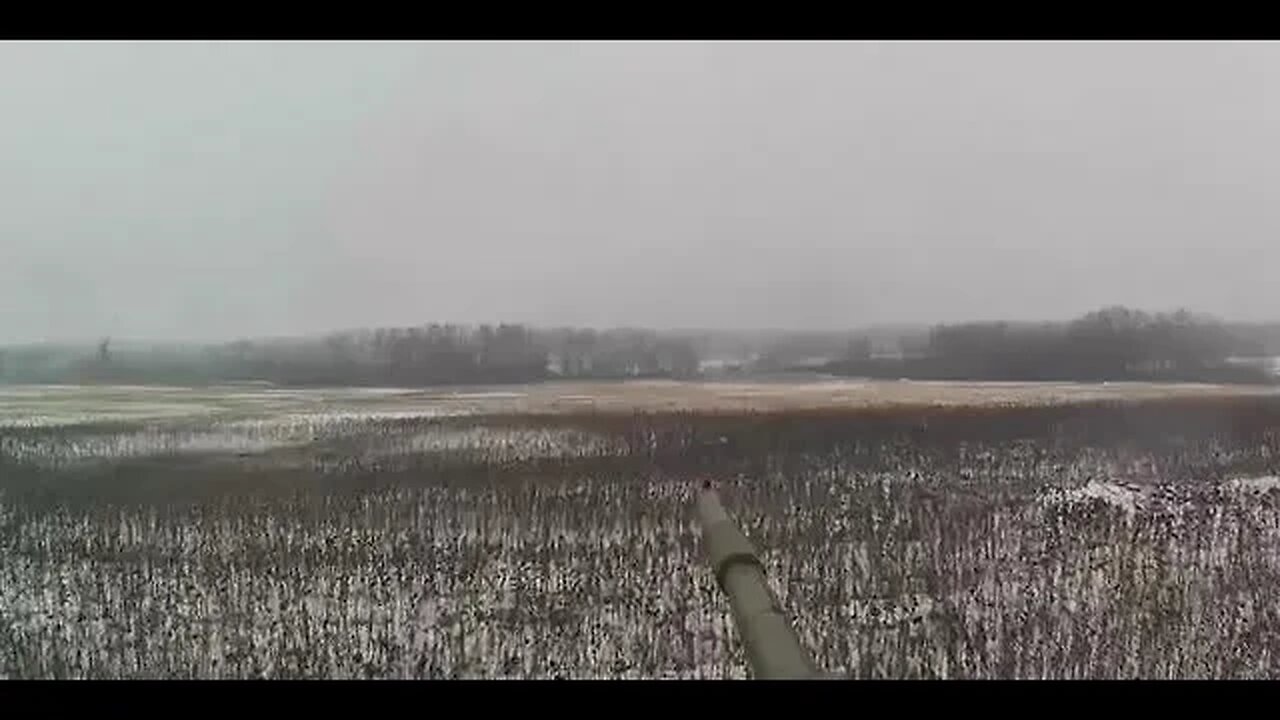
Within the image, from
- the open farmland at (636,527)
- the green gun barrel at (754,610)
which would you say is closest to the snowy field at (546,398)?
Answer: the open farmland at (636,527)

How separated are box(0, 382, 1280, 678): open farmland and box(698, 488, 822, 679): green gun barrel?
1071mm

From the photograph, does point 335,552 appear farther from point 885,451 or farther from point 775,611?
point 775,611

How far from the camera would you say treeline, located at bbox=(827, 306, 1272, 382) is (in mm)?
1932

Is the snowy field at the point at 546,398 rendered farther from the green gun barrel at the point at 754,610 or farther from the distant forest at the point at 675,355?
the green gun barrel at the point at 754,610

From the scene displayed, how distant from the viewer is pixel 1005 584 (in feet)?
6.35

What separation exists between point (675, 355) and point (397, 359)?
527mm

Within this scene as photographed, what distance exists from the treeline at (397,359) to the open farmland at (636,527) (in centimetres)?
4

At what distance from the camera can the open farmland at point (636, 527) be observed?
1.93 metres

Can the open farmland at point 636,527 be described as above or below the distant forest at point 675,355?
below

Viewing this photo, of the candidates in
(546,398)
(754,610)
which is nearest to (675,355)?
(546,398)

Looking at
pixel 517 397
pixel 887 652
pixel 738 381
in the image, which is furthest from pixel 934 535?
pixel 517 397
